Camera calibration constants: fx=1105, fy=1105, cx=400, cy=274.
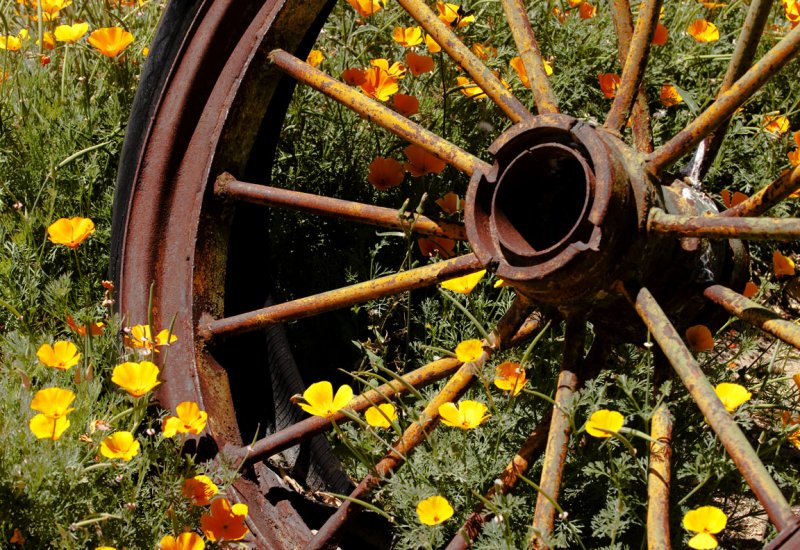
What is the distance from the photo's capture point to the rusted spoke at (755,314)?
1.74 meters

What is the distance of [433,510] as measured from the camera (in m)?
1.77

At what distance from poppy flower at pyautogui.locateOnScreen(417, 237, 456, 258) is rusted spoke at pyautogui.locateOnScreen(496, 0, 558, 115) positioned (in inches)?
15.1

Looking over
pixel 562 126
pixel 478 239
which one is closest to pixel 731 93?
pixel 562 126

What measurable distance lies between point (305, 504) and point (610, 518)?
0.66 m

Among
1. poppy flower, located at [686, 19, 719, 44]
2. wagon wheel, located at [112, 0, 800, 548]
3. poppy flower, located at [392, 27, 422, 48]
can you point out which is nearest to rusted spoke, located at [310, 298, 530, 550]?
wagon wheel, located at [112, 0, 800, 548]

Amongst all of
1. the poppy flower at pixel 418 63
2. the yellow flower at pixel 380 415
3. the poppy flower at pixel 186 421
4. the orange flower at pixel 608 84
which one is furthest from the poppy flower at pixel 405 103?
the poppy flower at pixel 186 421

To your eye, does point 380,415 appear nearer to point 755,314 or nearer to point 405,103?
point 755,314

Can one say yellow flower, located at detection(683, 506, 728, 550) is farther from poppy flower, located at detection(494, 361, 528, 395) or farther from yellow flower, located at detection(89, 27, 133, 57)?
yellow flower, located at detection(89, 27, 133, 57)

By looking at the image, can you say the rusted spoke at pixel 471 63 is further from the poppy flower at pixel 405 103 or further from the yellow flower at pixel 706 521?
the yellow flower at pixel 706 521

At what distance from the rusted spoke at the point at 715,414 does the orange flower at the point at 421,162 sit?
2.17 feet

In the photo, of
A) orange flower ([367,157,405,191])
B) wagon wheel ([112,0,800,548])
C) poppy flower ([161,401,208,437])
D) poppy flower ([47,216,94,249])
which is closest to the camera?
wagon wheel ([112,0,800,548])

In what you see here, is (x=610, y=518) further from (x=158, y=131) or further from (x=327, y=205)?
(x=158, y=131)

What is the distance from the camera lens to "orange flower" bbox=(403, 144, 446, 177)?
93.2 inches

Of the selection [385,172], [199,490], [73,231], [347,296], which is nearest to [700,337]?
[347,296]
